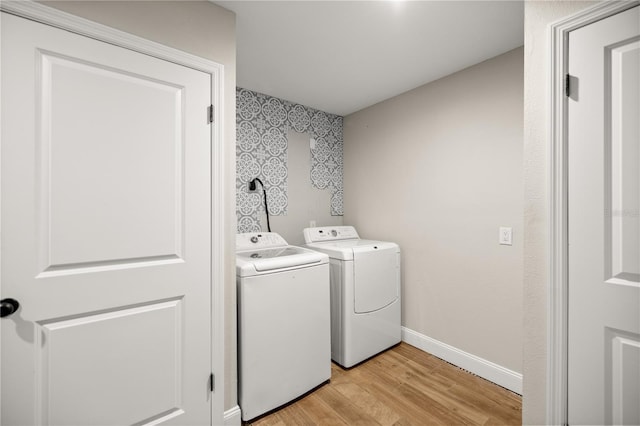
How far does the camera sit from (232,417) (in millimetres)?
1602

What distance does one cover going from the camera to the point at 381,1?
1.52 metres

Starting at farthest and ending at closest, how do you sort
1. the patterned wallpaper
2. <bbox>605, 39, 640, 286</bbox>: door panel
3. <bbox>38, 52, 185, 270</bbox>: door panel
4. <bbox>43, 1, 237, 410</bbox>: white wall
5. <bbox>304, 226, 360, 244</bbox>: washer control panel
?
<bbox>304, 226, 360, 244</bbox>: washer control panel, the patterned wallpaper, <bbox>43, 1, 237, 410</bbox>: white wall, <bbox>38, 52, 185, 270</bbox>: door panel, <bbox>605, 39, 640, 286</bbox>: door panel

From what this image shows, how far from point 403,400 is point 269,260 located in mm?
1301

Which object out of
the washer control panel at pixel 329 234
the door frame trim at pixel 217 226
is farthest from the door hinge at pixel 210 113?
the washer control panel at pixel 329 234

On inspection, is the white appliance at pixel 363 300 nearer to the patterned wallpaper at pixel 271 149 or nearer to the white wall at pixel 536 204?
the patterned wallpaper at pixel 271 149

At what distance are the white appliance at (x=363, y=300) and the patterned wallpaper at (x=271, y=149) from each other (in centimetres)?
66

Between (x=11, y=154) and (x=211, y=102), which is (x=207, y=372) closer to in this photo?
(x=11, y=154)

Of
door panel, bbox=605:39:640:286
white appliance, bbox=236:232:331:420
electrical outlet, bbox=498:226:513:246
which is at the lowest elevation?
white appliance, bbox=236:232:331:420

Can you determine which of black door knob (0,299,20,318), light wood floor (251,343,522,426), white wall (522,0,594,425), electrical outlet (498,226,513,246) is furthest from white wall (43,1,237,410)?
electrical outlet (498,226,513,246)

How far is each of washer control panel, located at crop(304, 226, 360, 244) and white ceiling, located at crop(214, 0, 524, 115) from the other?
1.33 metres

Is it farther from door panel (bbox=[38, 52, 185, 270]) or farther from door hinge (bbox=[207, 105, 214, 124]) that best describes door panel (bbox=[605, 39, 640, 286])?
door panel (bbox=[38, 52, 185, 270])

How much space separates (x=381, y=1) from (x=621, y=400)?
2.07m

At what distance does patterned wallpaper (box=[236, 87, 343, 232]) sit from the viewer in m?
2.59

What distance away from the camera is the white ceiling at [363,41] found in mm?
1582
